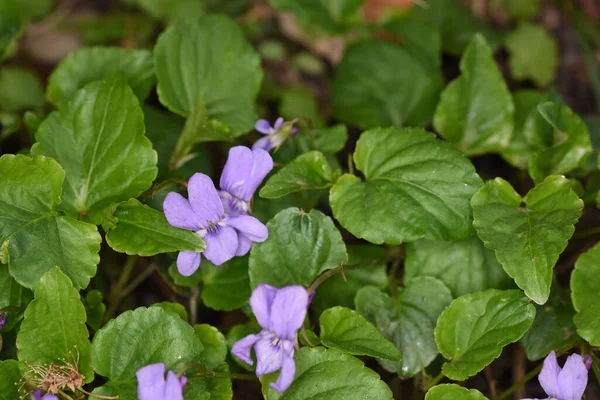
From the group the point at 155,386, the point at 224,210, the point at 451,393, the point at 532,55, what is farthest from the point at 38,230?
the point at 532,55

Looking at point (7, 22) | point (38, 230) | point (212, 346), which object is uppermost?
point (7, 22)

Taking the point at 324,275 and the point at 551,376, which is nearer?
the point at 551,376

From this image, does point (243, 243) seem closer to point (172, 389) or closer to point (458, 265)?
point (172, 389)

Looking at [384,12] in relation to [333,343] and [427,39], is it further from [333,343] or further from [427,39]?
[333,343]

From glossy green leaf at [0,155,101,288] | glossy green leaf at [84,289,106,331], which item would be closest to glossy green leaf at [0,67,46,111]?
glossy green leaf at [0,155,101,288]

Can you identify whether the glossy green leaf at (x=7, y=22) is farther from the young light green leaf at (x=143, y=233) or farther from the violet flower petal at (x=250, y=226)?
the violet flower petal at (x=250, y=226)
